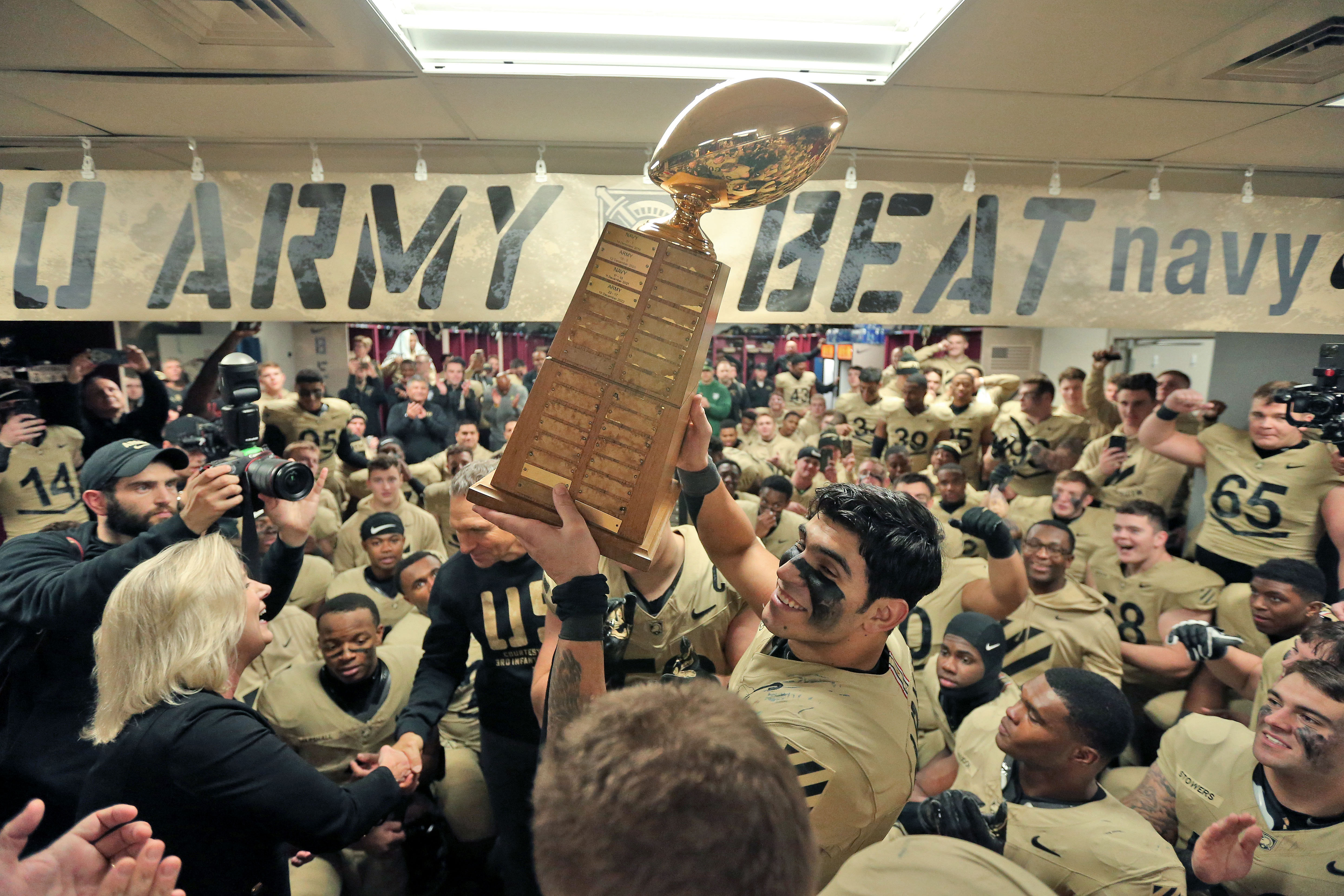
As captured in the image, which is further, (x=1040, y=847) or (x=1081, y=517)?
(x=1081, y=517)

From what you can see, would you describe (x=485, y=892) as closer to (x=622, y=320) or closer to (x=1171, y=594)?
(x=622, y=320)

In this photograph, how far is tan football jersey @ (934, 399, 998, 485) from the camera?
20.6 feet

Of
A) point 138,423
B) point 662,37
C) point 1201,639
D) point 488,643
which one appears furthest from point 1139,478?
point 138,423

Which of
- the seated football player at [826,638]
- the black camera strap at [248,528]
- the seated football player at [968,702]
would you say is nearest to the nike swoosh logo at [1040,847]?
the seated football player at [968,702]

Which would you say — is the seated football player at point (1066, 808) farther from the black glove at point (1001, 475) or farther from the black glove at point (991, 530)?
the black glove at point (1001, 475)

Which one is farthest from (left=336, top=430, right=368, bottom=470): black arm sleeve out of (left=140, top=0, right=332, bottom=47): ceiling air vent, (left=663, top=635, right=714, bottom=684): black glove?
(left=663, top=635, right=714, bottom=684): black glove

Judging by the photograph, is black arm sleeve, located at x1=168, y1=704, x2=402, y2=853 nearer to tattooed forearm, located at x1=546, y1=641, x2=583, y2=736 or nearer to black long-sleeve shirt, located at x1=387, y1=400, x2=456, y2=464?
tattooed forearm, located at x1=546, y1=641, x2=583, y2=736

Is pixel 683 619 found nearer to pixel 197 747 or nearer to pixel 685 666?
pixel 685 666

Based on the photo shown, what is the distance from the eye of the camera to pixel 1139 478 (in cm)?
480

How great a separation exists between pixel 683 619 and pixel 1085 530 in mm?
3584

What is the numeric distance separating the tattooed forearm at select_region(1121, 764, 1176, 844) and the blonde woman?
2695mm

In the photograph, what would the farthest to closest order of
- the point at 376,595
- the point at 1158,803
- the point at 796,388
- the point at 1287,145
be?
the point at 796,388
the point at 376,595
the point at 1287,145
the point at 1158,803

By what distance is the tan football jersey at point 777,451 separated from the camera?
24.6 ft

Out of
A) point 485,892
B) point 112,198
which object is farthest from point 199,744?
point 112,198
